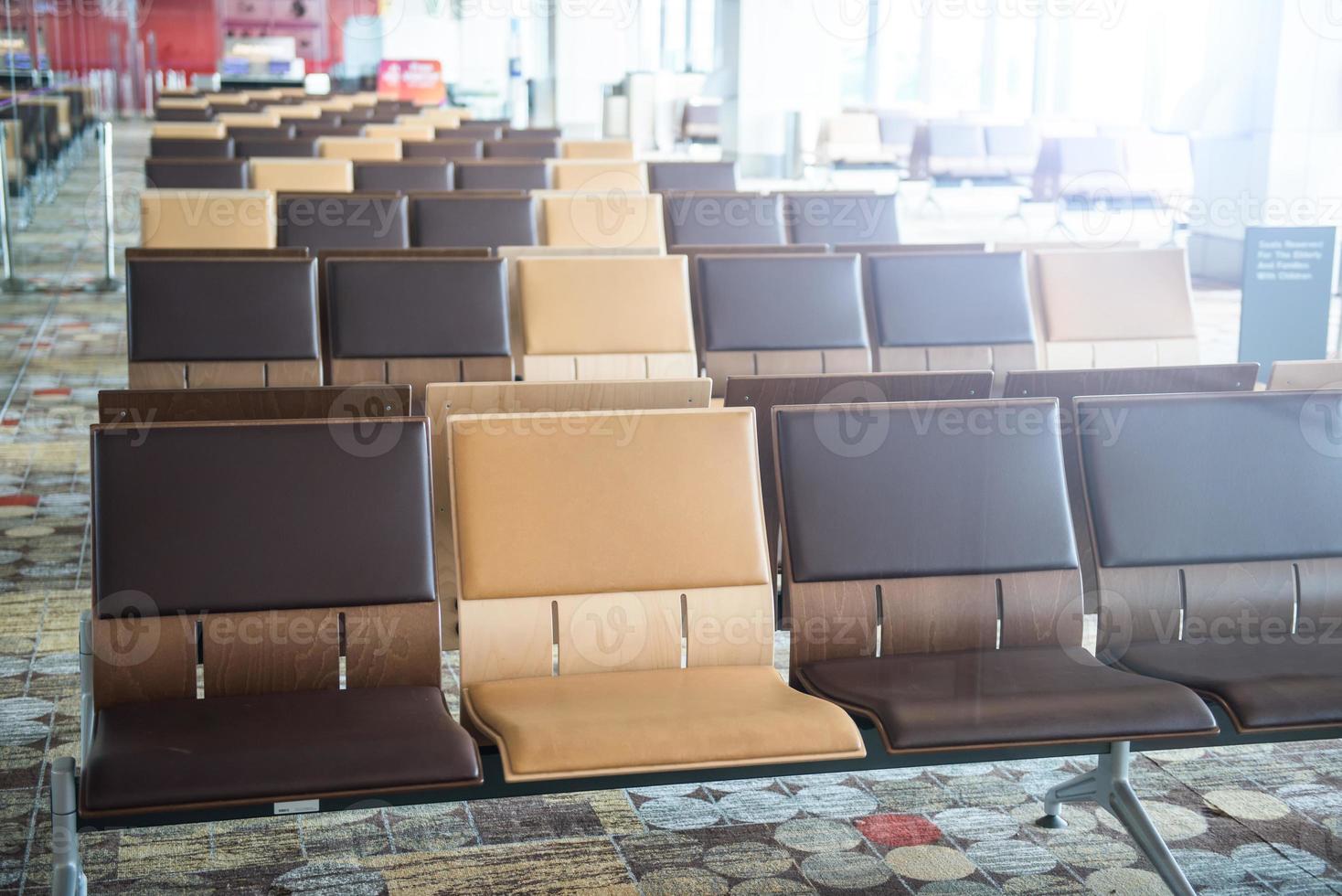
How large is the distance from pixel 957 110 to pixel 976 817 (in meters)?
17.7

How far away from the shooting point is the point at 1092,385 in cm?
322

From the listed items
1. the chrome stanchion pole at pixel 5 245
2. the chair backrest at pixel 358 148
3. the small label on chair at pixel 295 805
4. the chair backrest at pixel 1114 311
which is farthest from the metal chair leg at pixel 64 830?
the chair backrest at pixel 358 148

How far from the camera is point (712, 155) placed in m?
21.1

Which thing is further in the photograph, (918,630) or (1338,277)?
(1338,277)

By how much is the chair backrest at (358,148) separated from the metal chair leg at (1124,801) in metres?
7.01

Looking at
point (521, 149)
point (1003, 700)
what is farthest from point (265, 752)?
point (521, 149)

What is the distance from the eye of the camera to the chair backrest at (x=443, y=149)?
30.5 feet

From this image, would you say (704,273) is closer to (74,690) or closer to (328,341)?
(328,341)

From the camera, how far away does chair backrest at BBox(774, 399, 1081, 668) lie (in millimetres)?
2607

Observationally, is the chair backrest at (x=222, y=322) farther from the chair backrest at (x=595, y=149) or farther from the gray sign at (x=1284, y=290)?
the chair backrest at (x=595, y=149)

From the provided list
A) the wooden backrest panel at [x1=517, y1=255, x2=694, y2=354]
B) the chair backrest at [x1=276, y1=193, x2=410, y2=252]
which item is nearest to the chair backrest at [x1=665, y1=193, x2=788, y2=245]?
the chair backrest at [x1=276, y1=193, x2=410, y2=252]

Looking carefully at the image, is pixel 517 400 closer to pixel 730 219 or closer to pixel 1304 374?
pixel 1304 374

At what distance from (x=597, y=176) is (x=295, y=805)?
611 centimetres

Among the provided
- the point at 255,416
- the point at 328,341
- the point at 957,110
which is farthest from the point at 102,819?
the point at 957,110
